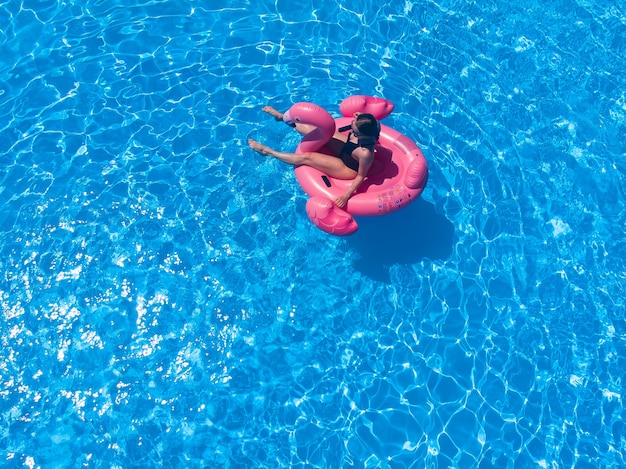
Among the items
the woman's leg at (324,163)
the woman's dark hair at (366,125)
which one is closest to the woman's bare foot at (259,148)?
the woman's leg at (324,163)

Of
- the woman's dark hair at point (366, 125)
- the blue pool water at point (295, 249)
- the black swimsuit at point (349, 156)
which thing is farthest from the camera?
the black swimsuit at point (349, 156)

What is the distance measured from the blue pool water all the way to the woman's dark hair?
1.47 m

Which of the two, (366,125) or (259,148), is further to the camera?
(259,148)

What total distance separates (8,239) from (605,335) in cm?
716

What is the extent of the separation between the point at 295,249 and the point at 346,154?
1287 mm

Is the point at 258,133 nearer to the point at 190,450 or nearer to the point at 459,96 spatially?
the point at 459,96

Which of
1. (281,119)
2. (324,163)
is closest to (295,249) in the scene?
(324,163)

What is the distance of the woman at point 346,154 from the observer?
21.0 feet

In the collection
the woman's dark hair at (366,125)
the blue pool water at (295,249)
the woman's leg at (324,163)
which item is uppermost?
the woman's dark hair at (366,125)

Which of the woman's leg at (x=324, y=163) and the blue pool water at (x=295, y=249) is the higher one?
the woman's leg at (x=324, y=163)

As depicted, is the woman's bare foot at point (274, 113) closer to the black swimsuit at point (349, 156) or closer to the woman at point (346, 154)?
the woman at point (346, 154)

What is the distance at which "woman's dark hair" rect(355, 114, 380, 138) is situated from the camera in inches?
249

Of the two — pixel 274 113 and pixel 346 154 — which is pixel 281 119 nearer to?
pixel 274 113

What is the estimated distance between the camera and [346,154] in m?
7.12
